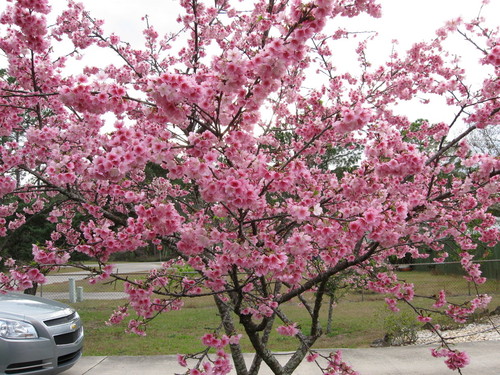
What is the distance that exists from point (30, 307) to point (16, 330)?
506mm

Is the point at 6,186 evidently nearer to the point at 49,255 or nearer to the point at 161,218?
the point at 49,255

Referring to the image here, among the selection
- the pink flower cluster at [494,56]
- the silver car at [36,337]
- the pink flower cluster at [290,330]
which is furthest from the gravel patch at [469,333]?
the silver car at [36,337]

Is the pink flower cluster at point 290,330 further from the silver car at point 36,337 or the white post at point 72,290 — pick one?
the white post at point 72,290

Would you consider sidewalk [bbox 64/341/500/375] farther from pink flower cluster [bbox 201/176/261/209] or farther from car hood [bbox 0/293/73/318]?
pink flower cluster [bbox 201/176/261/209]

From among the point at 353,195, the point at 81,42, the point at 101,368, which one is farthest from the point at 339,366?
the point at 81,42

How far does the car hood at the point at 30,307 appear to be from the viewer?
4596 millimetres

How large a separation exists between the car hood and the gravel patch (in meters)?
5.41

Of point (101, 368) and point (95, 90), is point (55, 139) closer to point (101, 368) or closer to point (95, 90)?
point (95, 90)

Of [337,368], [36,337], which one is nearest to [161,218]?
[337,368]

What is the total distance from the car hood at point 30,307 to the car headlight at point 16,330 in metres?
0.12

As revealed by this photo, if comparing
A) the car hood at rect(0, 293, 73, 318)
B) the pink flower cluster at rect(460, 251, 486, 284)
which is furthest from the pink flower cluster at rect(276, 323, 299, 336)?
the car hood at rect(0, 293, 73, 318)

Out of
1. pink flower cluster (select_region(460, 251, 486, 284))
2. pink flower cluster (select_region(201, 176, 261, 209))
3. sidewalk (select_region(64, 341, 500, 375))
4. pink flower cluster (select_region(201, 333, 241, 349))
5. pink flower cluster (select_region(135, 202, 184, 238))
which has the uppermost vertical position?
pink flower cluster (select_region(201, 176, 261, 209))

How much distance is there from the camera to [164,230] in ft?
8.41

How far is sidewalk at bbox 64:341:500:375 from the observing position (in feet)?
15.6
